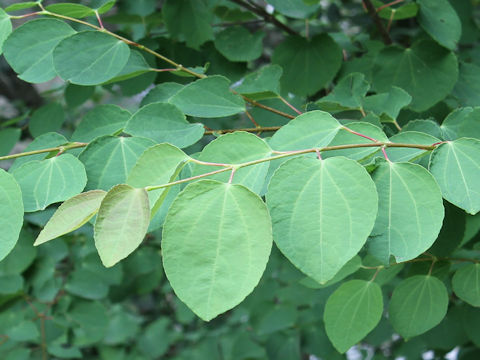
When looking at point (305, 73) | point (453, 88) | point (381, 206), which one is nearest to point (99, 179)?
point (381, 206)

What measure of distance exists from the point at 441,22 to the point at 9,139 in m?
0.96

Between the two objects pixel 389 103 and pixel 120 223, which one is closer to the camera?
→ pixel 120 223

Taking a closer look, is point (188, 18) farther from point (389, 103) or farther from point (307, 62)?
point (389, 103)

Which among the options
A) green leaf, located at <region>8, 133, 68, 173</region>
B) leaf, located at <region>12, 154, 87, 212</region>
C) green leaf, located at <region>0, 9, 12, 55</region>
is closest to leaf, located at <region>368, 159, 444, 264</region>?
leaf, located at <region>12, 154, 87, 212</region>

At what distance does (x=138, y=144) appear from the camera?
2.37 feet

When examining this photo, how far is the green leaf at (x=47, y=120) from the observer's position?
1.24 meters

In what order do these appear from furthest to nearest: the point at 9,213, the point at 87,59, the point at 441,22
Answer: the point at 441,22, the point at 87,59, the point at 9,213

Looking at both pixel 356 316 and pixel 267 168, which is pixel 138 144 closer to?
pixel 267 168

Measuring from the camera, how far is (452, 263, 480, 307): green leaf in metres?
0.80

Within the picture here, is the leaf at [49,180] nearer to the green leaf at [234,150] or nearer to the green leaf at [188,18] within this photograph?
the green leaf at [234,150]

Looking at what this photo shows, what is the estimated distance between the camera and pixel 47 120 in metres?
1.26

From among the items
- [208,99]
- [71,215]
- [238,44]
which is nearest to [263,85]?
[208,99]

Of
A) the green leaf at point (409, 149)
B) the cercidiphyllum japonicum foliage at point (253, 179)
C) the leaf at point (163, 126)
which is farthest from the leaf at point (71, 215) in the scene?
the green leaf at point (409, 149)

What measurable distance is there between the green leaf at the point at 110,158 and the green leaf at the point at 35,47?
0.56 ft
